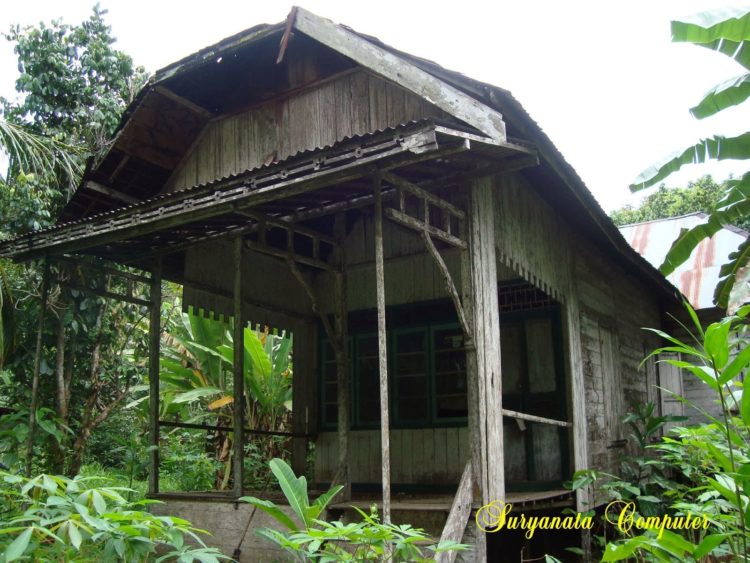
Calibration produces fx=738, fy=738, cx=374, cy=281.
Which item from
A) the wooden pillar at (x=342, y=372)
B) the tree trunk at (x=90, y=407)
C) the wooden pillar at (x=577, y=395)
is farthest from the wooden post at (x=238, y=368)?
the wooden pillar at (x=577, y=395)

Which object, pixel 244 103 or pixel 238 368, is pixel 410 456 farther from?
pixel 244 103

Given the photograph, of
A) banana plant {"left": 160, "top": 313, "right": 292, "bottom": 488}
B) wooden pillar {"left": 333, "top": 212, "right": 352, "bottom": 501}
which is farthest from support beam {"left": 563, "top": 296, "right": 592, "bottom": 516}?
banana plant {"left": 160, "top": 313, "right": 292, "bottom": 488}

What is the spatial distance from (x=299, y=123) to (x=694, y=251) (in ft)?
35.9

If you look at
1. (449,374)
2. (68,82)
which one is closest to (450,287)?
(449,374)

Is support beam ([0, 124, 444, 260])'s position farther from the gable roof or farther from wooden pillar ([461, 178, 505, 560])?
wooden pillar ([461, 178, 505, 560])

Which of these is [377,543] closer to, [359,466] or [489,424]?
[489,424]

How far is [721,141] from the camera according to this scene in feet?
21.9

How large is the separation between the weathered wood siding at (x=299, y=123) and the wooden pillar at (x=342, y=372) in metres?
0.97

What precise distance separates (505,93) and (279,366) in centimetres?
759

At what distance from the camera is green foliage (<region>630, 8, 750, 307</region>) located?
219 inches

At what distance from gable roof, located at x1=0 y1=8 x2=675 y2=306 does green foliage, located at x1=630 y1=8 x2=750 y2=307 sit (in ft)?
2.80

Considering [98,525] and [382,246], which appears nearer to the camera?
[98,525]

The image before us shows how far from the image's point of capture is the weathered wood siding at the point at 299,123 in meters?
6.53

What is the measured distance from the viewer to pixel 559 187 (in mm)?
7508
